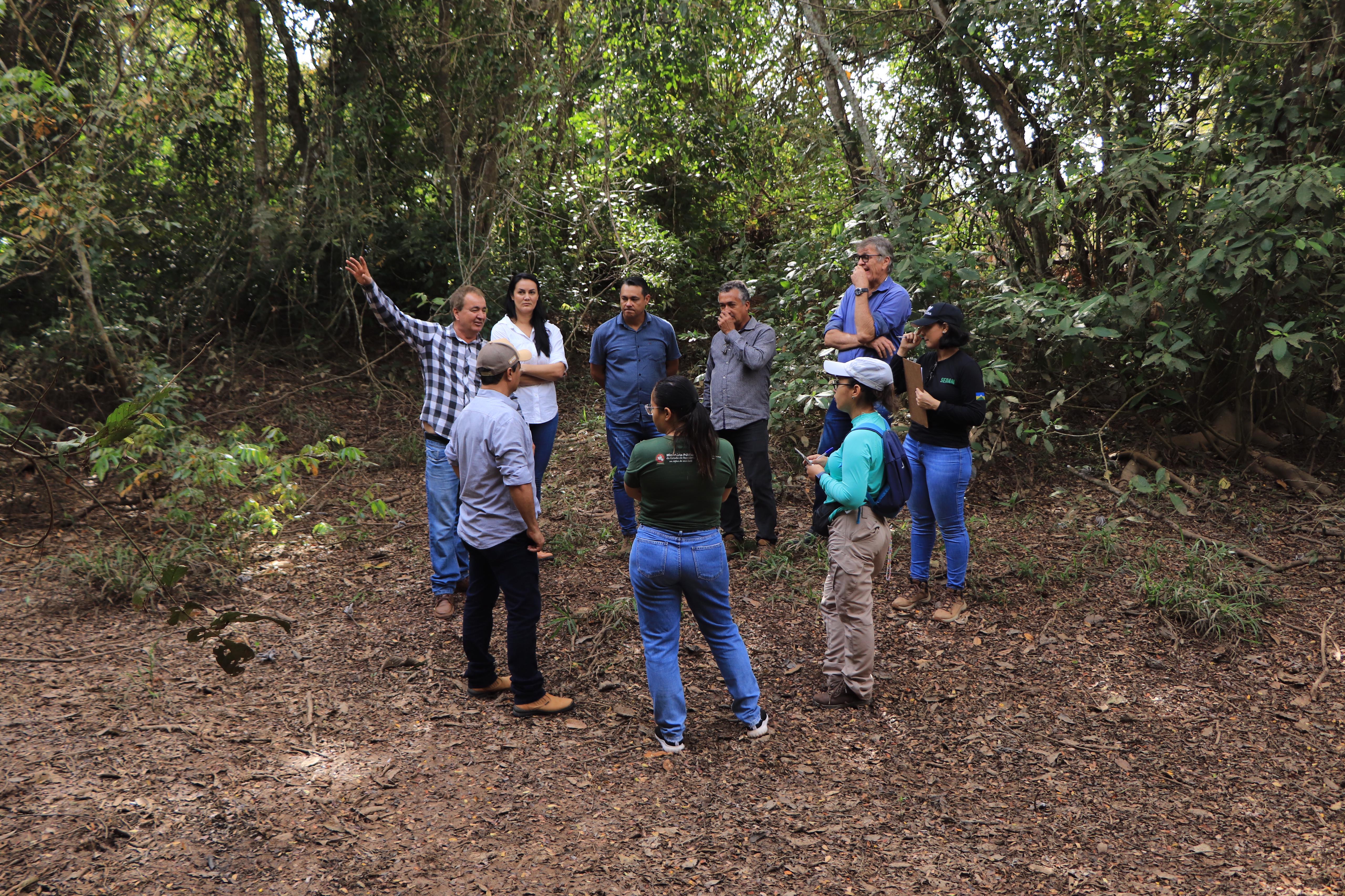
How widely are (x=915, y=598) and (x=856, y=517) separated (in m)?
1.46

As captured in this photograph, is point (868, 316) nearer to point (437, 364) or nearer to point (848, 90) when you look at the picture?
point (437, 364)

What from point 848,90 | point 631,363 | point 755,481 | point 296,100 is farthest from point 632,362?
point 296,100

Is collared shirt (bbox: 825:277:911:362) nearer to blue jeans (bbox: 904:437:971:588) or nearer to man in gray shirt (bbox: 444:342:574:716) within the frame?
blue jeans (bbox: 904:437:971:588)

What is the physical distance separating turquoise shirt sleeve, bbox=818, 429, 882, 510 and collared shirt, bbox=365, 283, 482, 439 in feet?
7.49

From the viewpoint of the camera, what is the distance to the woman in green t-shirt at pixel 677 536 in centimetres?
360

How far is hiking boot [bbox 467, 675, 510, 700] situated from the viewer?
439 cm

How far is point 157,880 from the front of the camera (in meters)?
3.00

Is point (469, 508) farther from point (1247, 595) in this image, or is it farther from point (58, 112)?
point (58, 112)

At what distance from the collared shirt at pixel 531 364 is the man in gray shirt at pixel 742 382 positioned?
40.6 inches

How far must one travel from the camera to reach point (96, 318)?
742 cm

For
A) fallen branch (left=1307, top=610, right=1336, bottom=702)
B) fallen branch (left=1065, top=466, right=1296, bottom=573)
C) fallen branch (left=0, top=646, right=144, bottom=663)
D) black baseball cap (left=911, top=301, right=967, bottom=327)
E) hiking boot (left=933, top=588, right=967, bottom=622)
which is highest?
black baseball cap (left=911, top=301, right=967, bottom=327)

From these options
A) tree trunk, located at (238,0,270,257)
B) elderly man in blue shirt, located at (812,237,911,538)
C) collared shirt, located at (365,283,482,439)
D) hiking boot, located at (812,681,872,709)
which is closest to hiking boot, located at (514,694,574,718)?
hiking boot, located at (812,681,872,709)

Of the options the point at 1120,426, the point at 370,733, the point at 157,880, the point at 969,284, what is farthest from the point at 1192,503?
the point at 157,880

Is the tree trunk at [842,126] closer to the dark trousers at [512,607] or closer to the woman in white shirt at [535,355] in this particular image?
the woman in white shirt at [535,355]
